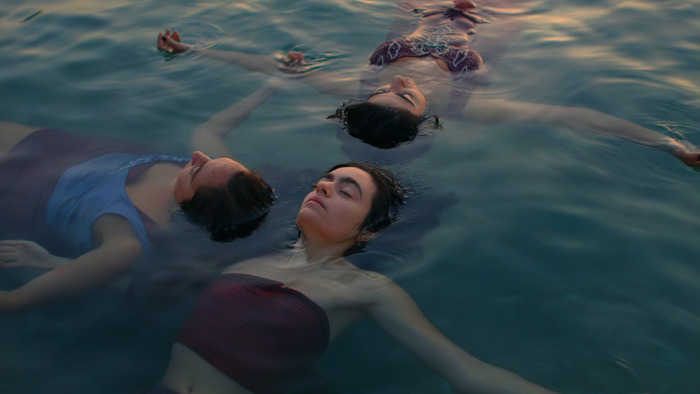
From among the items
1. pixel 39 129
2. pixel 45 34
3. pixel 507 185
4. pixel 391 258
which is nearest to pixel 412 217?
pixel 391 258

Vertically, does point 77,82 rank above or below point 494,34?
below

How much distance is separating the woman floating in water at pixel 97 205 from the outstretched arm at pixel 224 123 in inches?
13.4

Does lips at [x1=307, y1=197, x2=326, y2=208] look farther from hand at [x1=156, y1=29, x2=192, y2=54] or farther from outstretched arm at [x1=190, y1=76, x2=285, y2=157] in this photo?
hand at [x1=156, y1=29, x2=192, y2=54]

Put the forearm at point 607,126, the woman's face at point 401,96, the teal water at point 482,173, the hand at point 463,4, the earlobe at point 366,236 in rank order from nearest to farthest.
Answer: the teal water at point 482,173 → the earlobe at point 366,236 → the forearm at point 607,126 → the woman's face at point 401,96 → the hand at point 463,4

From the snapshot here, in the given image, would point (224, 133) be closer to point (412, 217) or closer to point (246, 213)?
point (246, 213)

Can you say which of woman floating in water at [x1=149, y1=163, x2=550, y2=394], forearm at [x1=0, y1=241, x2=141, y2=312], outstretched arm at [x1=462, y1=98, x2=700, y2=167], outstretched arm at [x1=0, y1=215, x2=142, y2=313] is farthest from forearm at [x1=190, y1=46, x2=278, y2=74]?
forearm at [x1=0, y1=241, x2=141, y2=312]

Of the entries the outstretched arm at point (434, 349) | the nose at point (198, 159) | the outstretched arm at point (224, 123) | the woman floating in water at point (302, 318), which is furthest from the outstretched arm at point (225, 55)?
the outstretched arm at point (434, 349)

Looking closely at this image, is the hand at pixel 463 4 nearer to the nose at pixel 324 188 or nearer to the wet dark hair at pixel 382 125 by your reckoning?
the wet dark hair at pixel 382 125

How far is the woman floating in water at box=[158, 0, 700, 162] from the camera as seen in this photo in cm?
458

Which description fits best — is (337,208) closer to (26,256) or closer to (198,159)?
(198,159)

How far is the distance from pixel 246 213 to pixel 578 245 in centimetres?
210

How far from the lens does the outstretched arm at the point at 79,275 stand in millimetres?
3115

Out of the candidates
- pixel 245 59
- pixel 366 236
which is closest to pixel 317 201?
pixel 366 236

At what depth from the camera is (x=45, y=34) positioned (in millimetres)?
6434
